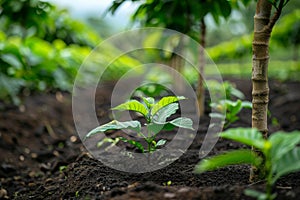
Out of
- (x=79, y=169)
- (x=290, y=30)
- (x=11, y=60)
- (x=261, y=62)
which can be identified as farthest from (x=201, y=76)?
(x=290, y=30)

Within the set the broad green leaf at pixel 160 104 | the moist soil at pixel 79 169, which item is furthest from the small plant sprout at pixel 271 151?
the broad green leaf at pixel 160 104

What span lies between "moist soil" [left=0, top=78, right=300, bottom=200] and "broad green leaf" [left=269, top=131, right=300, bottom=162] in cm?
22

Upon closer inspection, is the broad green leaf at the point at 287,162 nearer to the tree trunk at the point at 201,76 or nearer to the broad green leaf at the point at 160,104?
the broad green leaf at the point at 160,104

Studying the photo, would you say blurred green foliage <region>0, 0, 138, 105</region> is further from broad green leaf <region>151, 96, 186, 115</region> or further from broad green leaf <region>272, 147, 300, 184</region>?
broad green leaf <region>272, 147, 300, 184</region>

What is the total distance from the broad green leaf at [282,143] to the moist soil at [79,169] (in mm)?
215

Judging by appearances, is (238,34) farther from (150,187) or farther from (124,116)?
(150,187)

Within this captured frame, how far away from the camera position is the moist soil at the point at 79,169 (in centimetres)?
172

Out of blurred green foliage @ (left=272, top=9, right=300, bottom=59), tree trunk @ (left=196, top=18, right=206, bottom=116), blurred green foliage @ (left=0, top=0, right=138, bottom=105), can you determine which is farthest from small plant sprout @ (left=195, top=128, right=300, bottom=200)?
blurred green foliage @ (left=272, top=9, right=300, bottom=59)

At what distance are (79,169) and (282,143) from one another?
1382 mm

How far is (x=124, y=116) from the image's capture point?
391cm

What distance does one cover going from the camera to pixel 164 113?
6.75 ft

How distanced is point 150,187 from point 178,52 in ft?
10.7

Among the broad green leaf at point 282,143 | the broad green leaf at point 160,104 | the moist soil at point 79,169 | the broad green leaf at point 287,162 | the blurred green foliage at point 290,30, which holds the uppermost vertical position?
the blurred green foliage at point 290,30

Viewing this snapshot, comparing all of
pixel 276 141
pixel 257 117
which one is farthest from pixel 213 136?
pixel 276 141
